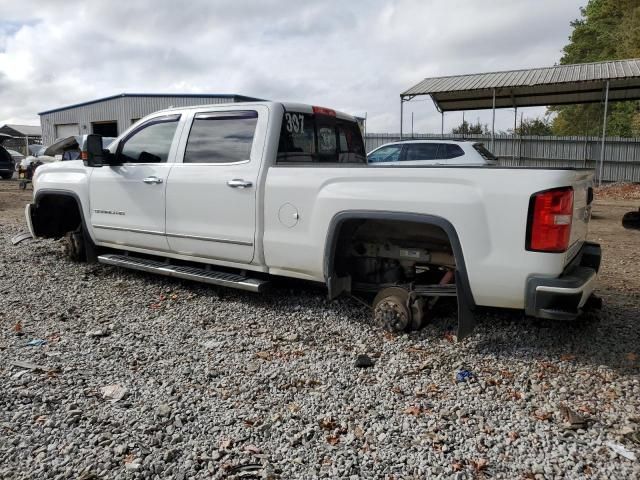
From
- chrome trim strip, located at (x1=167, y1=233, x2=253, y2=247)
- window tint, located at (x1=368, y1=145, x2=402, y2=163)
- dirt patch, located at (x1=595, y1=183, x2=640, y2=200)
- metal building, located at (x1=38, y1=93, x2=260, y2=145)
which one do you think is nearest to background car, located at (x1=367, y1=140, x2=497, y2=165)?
window tint, located at (x1=368, y1=145, x2=402, y2=163)

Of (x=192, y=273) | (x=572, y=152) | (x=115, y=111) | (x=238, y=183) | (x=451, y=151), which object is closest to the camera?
(x=238, y=183)

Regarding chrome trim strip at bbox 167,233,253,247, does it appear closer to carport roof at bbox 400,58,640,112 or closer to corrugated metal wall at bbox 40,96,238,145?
carport roof at bbox 400,58,640,112

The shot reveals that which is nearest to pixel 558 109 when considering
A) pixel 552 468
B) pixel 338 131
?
pixel 338 131

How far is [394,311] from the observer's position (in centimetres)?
418

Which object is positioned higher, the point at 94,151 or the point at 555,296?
the point at 94,151

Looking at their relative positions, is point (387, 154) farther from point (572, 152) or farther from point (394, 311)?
point (572, 152)

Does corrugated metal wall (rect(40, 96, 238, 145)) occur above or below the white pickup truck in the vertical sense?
above

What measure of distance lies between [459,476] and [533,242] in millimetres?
1573

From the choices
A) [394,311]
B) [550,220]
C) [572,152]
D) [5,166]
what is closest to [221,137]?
[394,311]

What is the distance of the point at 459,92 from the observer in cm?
2072

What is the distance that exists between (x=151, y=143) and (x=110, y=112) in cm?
2762

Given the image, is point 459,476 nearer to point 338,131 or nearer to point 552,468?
point 552,468

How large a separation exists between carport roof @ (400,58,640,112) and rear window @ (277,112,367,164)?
15.1 metres

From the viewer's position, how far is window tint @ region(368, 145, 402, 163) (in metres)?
13.1
